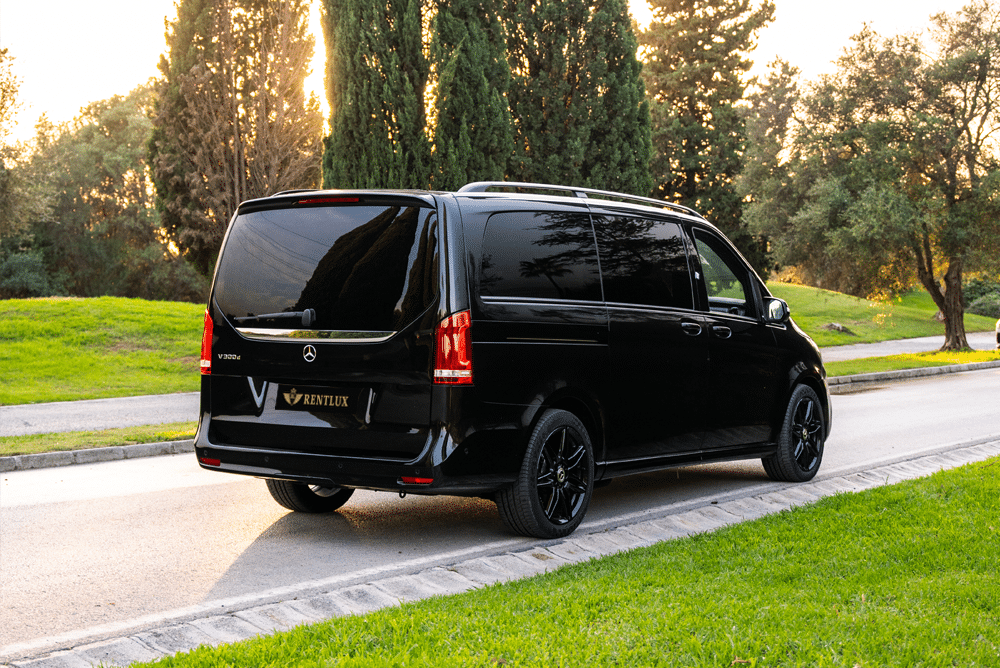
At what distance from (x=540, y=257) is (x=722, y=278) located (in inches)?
86.5

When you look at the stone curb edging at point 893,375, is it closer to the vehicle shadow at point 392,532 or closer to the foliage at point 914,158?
the foliage at point 914,158

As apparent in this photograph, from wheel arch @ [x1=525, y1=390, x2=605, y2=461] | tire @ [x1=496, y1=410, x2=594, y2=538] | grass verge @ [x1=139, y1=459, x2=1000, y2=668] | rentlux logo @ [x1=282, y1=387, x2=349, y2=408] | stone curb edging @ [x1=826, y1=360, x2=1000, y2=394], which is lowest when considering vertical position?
stone curb edging @ [x1=826, y1=360, x2=1000, y2=394]

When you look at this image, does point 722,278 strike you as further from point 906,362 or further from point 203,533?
point 906,362

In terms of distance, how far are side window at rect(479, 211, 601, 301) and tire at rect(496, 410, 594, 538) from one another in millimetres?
816

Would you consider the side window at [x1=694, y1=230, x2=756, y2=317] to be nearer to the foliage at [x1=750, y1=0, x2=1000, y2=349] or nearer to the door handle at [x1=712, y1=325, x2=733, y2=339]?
the door handle at [x1=712, y1=325, x2=733, y2=339]

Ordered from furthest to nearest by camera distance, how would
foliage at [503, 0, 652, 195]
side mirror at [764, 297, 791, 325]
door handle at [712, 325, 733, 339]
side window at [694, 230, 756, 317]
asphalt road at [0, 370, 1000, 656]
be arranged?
foliage at [503, 0, 652, 195], side mirror at [764, 297, 791, 325], side window at [694, 230, 756, 317], door handle at [712, 325, 733, 339], asphalt road at [0, 370, 1000, 656]

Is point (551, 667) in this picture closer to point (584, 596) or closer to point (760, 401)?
point (584, 596)

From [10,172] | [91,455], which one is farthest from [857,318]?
[91,455]

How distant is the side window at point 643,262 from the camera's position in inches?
271

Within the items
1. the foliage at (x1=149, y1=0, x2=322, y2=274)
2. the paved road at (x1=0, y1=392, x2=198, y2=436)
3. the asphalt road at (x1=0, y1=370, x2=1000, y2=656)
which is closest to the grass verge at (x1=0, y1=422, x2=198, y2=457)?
the asphalt road at (x1=0, y1=370, x2=1000, y2=656)

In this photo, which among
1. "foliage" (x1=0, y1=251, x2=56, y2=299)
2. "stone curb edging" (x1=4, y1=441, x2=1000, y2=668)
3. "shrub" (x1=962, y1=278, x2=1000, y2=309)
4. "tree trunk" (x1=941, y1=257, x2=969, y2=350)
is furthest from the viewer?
"shrub" (x1=962, y1=278, x2=1000, y2=309)

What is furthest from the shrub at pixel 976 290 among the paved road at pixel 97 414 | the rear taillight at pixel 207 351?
the rear taillight at pixel 207 351

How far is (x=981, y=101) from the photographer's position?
28.8 m

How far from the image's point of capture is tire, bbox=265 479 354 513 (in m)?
7.20
